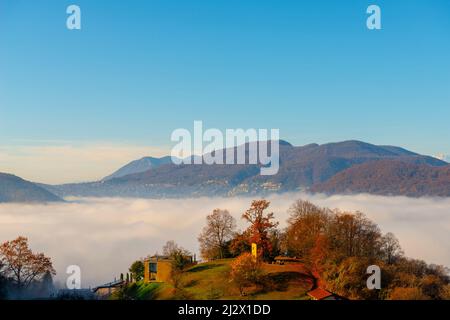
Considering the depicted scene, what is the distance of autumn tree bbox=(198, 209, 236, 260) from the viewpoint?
3132 inches

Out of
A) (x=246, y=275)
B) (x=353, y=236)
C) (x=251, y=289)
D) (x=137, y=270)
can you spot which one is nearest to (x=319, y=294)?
(x=251, y=289)

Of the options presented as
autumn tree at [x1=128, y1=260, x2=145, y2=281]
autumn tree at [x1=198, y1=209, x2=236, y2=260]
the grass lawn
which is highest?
autumn tree at [x1=198, y1=209, x2=236, y2=260]

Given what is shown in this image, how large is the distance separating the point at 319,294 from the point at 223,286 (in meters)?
12.1

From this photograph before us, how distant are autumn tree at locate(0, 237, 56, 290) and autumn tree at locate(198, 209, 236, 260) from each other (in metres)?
23.5

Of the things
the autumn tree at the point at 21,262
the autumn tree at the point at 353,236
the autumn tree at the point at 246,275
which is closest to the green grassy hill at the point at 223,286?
the autumn tree at the point at 246,275

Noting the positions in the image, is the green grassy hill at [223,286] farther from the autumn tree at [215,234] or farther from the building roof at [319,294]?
the autumn tree at [215,234]

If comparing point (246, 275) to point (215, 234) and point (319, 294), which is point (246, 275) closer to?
point (319, 294)

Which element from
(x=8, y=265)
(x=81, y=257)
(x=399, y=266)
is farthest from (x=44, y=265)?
(x=81, y=257)

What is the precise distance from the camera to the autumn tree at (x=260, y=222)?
2616 inches

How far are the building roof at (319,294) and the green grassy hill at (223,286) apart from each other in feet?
2.83

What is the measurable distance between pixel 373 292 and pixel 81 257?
149659 mm

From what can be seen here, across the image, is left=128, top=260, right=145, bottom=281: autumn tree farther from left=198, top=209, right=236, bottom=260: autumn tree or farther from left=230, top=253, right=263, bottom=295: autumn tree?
left=230, top=253, right=263, bottom=295: autumn tree

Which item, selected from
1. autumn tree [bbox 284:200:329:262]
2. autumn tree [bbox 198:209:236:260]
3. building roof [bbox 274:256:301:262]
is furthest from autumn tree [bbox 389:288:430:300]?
autumn tree [bbox 198:209:236:260]
